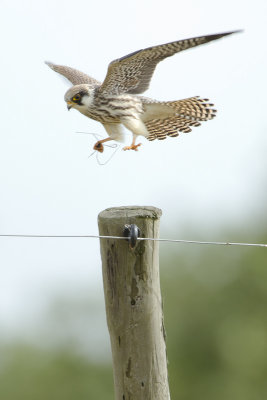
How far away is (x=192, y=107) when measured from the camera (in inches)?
337

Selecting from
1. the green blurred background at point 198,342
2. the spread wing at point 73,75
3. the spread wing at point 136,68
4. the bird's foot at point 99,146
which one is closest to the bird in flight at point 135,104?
the spread wing at point 136,68

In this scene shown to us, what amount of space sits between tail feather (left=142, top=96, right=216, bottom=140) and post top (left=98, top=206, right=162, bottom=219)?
9.50 feet

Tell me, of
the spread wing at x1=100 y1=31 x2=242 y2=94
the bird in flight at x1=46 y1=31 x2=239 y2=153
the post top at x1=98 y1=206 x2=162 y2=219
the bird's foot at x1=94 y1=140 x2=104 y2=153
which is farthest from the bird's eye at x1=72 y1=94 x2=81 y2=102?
the post top at x1=98 y1=206 x2=162 y2=219

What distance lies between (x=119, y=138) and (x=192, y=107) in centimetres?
96

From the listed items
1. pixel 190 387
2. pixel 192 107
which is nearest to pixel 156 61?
pixel 192 107

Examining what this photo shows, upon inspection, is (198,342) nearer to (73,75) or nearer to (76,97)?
(73,75)

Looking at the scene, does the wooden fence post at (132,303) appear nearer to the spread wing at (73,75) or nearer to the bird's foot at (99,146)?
the bird's foot at (99,146)

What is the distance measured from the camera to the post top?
18.2 feet

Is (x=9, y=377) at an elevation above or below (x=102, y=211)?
below

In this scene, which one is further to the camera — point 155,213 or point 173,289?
point 173,289

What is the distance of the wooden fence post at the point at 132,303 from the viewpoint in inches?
217

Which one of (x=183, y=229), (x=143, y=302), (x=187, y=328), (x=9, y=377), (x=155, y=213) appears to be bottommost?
(x=9, y=377)

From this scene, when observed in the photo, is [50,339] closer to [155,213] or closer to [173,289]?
[173,289]

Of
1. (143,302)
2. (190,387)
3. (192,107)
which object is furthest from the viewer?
(190,387)
